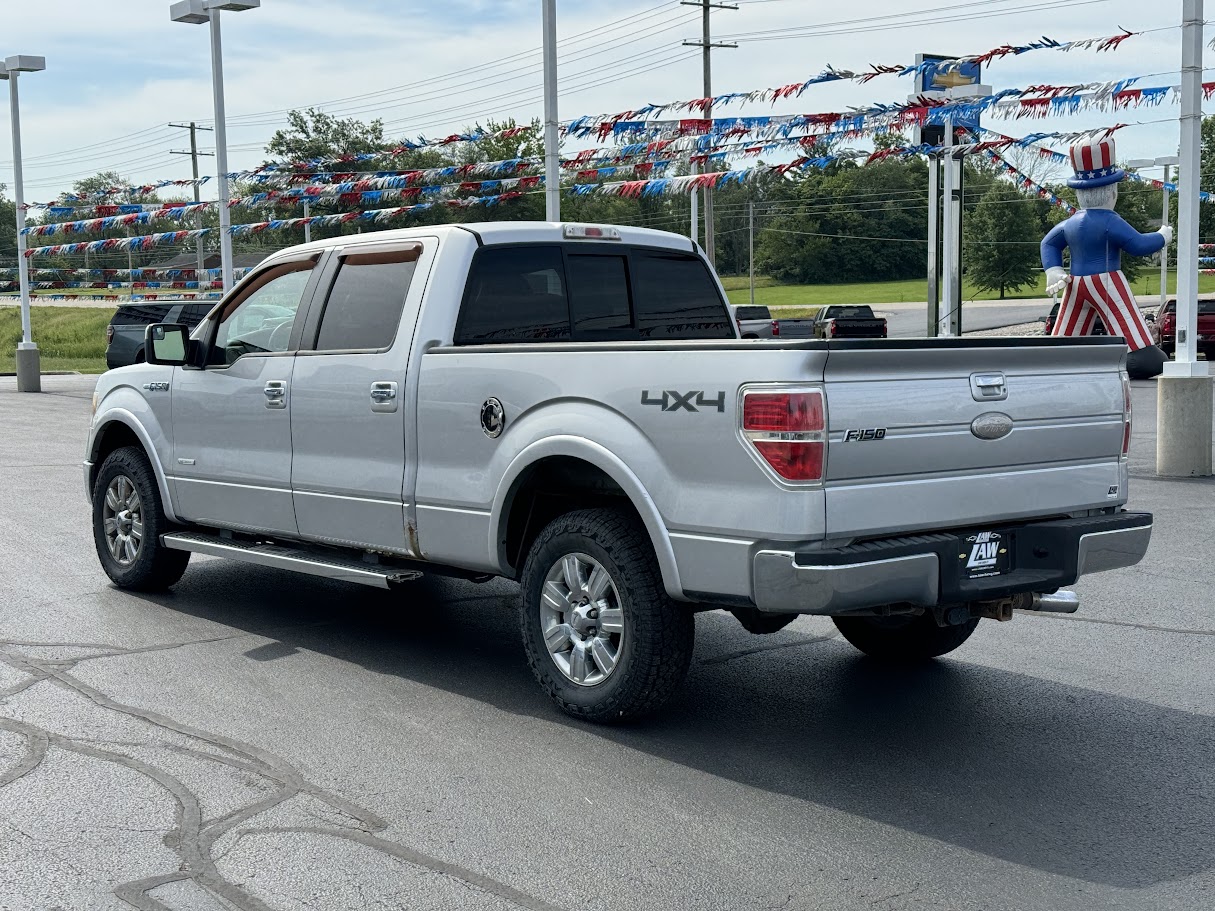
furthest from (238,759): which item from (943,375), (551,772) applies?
(943,375)

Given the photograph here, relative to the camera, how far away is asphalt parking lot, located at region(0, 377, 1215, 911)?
4.02m

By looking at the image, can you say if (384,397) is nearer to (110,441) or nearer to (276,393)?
(276,393)

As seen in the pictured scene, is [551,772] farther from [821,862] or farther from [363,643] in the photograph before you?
[363,643]

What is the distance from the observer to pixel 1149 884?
400 centimetres

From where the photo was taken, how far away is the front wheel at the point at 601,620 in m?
5.36

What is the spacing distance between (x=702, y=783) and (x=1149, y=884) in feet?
4.98

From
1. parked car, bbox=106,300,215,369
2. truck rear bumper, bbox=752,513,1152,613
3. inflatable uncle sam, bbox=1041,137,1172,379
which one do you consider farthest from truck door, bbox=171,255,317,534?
parked car, bbox=106,300,215,369

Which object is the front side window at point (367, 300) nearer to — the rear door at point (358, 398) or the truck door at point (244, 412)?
the rear door at point (358, 398)

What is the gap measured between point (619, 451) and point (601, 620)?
0.70 metres

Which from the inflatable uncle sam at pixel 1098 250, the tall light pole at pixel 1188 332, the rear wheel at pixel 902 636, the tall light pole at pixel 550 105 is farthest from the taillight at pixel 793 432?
the tall light pole at pixel 550 105

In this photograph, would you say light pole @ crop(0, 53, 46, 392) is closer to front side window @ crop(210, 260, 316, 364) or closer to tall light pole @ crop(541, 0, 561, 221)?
tall light pole @ crop(541, 0, 561, 221)

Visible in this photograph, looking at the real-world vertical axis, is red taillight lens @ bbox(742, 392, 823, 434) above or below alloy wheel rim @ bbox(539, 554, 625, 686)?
above

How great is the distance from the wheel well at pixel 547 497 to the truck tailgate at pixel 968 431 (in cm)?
108

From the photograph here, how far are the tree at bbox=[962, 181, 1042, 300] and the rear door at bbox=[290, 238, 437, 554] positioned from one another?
78446 millimetres
